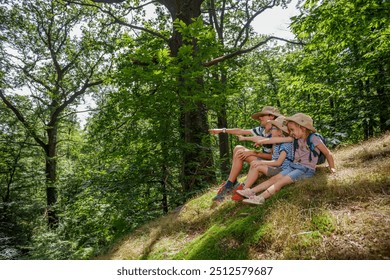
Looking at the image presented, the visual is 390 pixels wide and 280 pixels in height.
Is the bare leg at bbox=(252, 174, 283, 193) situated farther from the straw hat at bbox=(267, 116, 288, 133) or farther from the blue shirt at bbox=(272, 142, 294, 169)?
the straw hat at bbox=(267, 116, 288, 133)

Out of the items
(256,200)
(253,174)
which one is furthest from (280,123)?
(256,200)

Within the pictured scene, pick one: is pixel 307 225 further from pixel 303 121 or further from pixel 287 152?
pixel 303 121

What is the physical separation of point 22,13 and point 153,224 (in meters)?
14.4

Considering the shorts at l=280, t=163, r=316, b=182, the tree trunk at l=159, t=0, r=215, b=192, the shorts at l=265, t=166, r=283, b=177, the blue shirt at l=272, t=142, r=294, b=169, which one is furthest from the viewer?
the tree trunk at l=159, t=0, r=215, b=192

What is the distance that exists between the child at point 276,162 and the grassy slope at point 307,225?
1.49 feet

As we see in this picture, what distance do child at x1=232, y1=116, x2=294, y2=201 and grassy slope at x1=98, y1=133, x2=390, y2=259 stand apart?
453 mm

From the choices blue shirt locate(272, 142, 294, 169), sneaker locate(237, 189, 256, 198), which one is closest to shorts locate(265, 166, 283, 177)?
blue shirt locate(272, 142, 294, 169)

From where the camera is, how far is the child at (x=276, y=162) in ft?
14.8

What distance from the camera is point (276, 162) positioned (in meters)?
4.54

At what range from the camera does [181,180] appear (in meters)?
7.43

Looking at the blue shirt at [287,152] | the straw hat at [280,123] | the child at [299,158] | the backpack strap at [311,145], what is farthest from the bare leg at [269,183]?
the straw hat at [280,123]

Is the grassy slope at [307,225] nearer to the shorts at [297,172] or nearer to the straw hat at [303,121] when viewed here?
the shorts at [297,172]

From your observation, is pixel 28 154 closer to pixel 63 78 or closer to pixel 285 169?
pixel 63 78

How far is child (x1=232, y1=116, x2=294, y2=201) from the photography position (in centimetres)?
451
